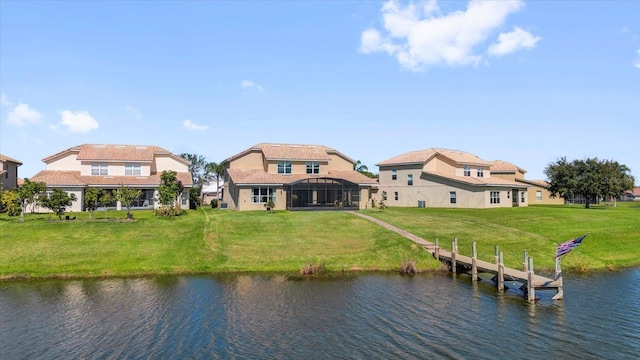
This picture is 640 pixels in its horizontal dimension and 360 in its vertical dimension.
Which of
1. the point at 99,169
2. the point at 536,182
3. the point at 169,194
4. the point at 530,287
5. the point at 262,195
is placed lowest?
the point at 530,287

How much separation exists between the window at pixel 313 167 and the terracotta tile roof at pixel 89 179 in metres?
15.9

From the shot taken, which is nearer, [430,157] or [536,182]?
[430,157]

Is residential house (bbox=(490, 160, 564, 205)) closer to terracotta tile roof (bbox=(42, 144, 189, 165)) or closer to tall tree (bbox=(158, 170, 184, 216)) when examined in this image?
terracotta tile roof (bbox=(42, 144, 189, 165))

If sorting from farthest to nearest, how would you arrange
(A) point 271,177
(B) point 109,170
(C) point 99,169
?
1. (B) point 109,170
2. (C) point 99,169
3. (A) point 271,177

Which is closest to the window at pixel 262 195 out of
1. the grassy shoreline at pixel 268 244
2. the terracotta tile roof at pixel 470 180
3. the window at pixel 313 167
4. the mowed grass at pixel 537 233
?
the grassy shoreline at pixel 268 244

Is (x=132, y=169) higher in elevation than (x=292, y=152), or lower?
lower

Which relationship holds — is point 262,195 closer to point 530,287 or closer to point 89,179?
point 89,179

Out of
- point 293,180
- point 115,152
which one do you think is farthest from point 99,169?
point 293,180

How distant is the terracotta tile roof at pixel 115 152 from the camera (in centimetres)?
5591

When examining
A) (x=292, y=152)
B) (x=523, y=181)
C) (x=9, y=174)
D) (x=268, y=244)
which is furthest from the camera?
(x=523, y=181)

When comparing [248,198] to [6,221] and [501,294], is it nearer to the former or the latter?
[6,221]

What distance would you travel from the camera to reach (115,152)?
191 ft

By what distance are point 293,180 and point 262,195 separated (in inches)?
170

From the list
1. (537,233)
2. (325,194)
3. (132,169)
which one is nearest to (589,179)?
(537,233)
